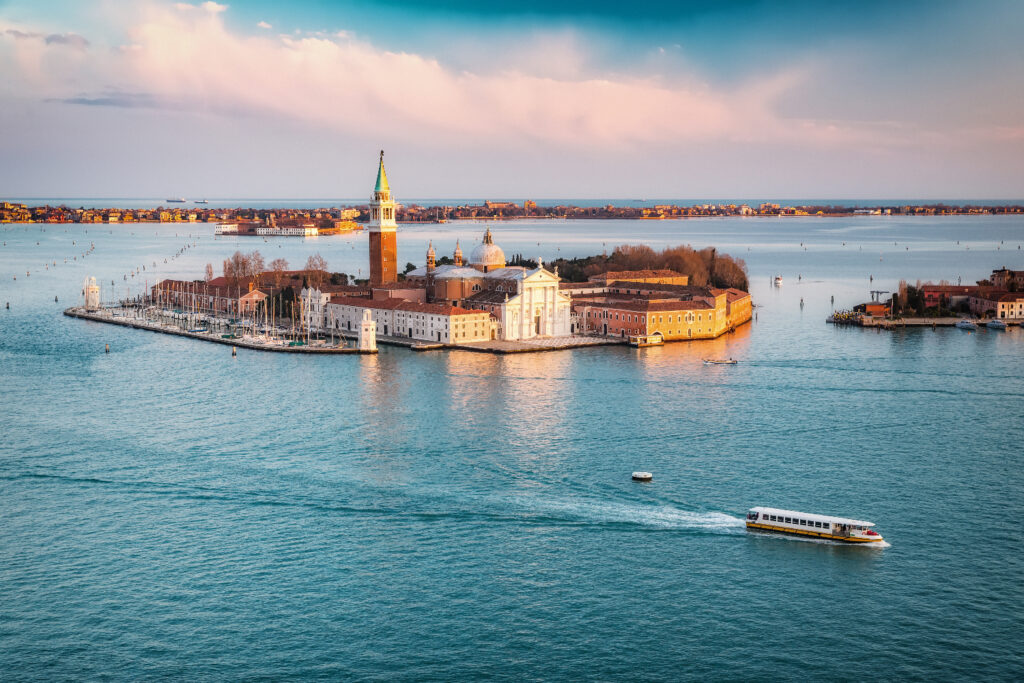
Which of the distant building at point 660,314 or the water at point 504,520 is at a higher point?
the distant building at point 660,314

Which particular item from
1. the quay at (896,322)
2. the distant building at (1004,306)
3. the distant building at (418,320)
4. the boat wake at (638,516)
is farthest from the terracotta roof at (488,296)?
the boat wake at (638,516)

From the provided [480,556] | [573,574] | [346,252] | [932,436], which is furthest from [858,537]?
[346,252]

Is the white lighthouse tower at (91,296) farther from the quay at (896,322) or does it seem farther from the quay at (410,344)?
the quay at (896,322)

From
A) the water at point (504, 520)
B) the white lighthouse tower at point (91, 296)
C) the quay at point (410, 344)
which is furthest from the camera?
the white lighthouse tower at point (91, 296)

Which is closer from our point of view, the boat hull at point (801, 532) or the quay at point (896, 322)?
the boat hull at point (801, 532)

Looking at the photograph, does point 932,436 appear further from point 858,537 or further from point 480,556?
point 480,556

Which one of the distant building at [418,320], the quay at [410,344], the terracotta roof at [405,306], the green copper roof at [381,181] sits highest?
the green copper roof at [381,181]
